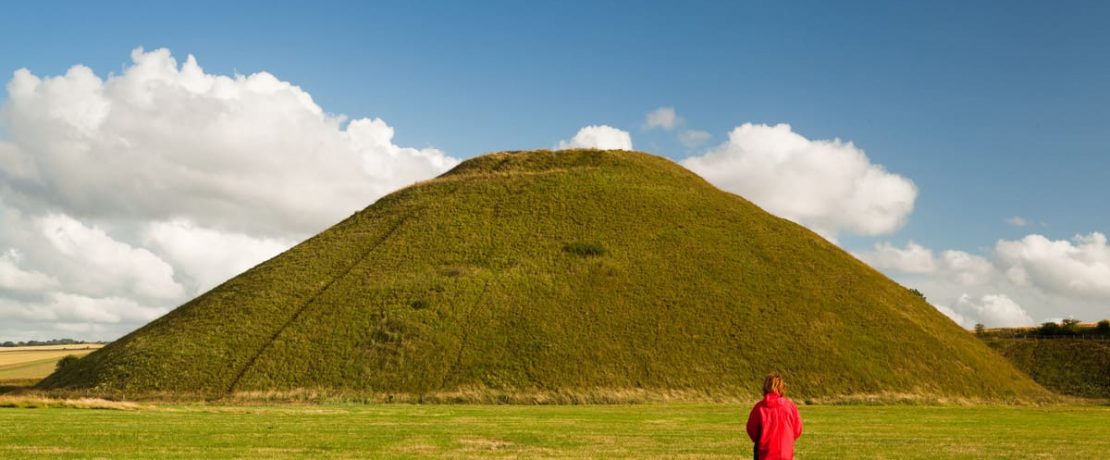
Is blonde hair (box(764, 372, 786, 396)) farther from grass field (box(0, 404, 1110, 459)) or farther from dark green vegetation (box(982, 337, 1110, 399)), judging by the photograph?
dark green vegetation (box(982, 337, 1110, 399))

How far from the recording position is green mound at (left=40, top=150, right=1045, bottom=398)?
62.7 meters

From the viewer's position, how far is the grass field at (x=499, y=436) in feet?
76.4

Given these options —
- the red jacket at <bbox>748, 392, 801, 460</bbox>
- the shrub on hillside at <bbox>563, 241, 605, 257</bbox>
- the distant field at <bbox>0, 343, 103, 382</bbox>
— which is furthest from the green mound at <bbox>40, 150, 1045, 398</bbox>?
the red jacket at <bbox>748, 392, 801, 460</bbox>

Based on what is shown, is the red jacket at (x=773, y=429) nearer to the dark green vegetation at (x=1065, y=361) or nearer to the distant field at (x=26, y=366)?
the dark green vegetation at (x=1065, y=361)

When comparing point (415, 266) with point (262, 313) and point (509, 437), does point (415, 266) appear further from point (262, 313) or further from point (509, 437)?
point (509, 437)

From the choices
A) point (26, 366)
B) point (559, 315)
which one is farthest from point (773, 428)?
point (26, 366)

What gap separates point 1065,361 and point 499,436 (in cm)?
7059

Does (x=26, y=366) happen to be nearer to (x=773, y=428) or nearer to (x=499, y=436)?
(x=499, y=436)

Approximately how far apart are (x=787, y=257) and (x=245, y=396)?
159 ft

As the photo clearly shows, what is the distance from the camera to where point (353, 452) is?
22750 millimetres

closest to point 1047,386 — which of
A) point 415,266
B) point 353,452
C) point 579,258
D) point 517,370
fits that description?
point 579,258

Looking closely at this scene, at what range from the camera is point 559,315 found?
69312 mm

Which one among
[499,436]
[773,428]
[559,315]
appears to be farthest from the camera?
[559,315]

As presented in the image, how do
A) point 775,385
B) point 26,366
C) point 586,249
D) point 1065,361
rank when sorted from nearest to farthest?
point 775,385, point 586,249, point 1065,361, point 26,366
